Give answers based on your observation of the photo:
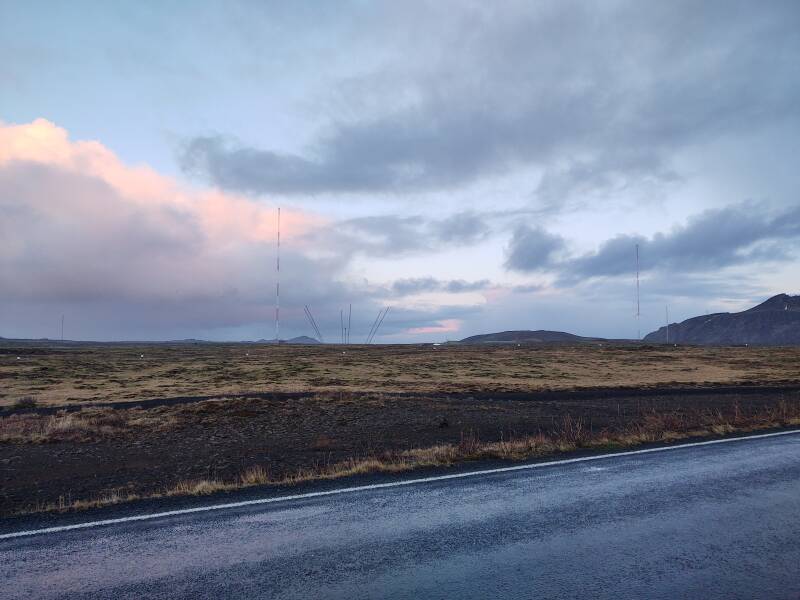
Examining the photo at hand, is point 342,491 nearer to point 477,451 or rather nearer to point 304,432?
point 477,451

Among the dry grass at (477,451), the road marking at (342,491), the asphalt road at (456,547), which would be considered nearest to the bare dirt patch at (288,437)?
the dry grass at (477,451)

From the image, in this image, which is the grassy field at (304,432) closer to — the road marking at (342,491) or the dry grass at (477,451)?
the dry grass at (477,451)

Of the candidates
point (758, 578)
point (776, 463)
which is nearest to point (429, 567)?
point (758, 578)

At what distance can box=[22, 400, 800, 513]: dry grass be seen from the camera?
9.77 metres

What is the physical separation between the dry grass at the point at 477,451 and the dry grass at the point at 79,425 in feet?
28.2

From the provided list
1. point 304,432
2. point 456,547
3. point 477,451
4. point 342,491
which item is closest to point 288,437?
point 304,432

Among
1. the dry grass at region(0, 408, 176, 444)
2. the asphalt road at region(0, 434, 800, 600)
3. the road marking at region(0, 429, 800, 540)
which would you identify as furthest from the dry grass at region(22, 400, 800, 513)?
the dry grass at region(0, 408, 176, 444)

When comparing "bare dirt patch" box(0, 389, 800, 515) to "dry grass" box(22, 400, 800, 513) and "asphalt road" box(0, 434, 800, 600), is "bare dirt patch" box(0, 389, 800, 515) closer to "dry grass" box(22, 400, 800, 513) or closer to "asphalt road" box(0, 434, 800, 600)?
"dry grass" box(22, 400, 800, 513)

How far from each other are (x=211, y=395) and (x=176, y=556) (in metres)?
27.0

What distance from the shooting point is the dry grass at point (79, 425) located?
17000 millimetres

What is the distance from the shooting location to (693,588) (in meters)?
5.26

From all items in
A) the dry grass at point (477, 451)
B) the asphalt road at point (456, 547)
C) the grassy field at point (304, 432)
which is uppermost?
the asphalt road at point (456, 547)

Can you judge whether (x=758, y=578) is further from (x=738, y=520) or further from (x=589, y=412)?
Result: (x=589, y=412)

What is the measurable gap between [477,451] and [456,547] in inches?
253
